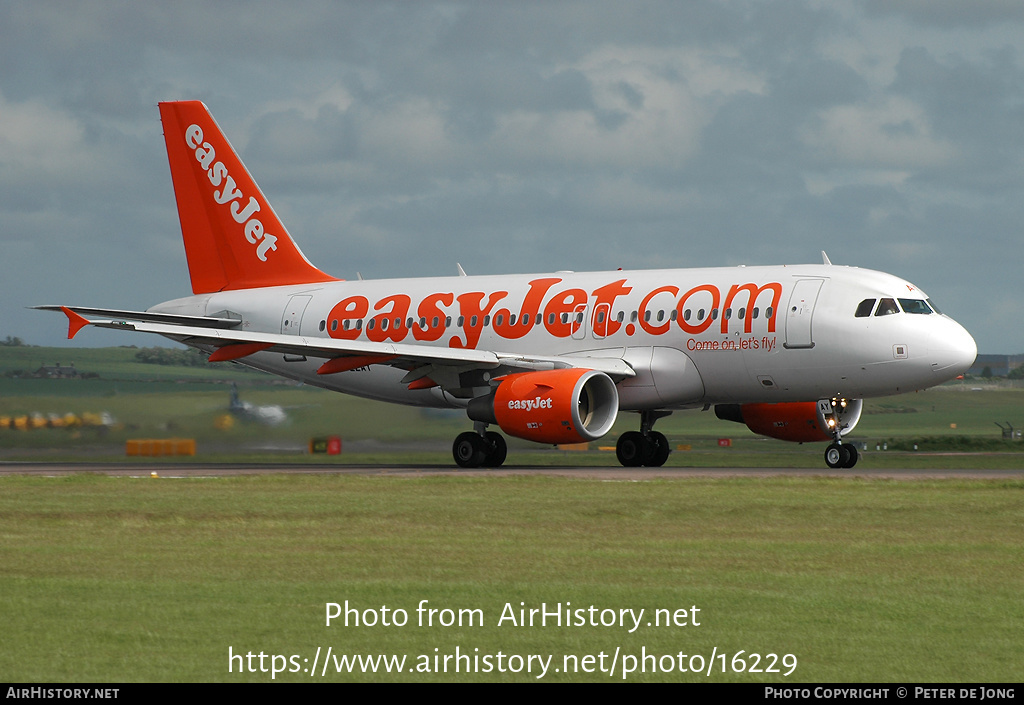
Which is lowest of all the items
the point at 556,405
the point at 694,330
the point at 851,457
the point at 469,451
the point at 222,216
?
the point at 851,457

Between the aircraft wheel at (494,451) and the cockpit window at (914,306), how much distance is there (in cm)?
899

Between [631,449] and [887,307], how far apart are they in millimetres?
7019

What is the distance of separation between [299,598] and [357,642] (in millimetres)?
1846

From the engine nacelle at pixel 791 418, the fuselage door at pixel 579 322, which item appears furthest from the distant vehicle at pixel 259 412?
the engine nacelle at pixel 791 418

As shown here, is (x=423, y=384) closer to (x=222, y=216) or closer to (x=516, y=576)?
(x=222, y=216)

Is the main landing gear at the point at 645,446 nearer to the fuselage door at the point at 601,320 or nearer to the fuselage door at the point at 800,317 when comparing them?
the fuselage door at the point at 601,320

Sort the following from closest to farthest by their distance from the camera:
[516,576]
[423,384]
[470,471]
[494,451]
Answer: [516,576], [470,471], [494,451], [423,384]

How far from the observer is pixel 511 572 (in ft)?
39.8

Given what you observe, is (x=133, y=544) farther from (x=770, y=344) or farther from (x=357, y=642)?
(x=770, y=344)

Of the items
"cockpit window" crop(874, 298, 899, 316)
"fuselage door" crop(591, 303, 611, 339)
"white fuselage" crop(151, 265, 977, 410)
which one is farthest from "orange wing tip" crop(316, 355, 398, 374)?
"cockpit window" crop(874, 298, 899, 316)

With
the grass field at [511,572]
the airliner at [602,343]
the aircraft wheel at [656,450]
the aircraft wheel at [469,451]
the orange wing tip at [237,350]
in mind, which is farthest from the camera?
the aircraft wheel at [656,450]

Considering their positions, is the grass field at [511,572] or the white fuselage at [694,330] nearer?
the grass field at [511,572]

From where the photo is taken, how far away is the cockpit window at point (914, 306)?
2795 centimetres

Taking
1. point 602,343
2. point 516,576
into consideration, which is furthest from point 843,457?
point 516,576
